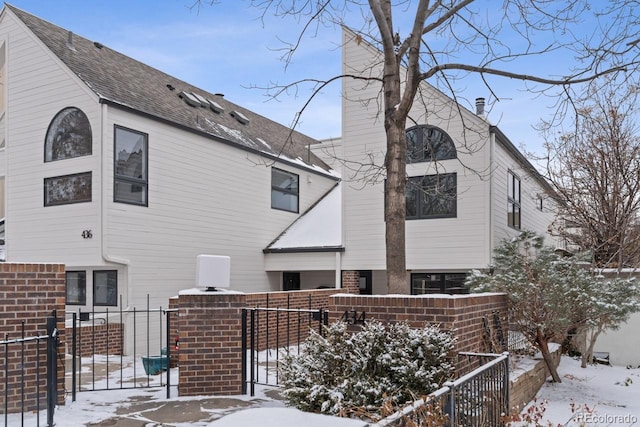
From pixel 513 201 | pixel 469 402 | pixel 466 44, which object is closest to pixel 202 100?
pixel 513 201

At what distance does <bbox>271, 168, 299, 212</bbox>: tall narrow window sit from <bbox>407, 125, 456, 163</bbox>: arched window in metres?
5.11

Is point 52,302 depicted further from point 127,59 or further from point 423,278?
point 127,59

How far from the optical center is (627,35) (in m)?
6.65

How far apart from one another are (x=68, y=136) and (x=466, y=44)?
9.32 metres

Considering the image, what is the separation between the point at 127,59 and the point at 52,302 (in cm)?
1153

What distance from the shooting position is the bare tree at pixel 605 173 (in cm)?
1391

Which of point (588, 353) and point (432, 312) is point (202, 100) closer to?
point (588, 353)

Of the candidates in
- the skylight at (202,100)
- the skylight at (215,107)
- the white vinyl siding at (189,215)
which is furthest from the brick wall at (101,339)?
the skylight at (215,107)

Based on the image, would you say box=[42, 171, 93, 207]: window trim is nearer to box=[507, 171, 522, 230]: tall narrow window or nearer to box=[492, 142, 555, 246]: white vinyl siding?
box=[492, 142, 555, 246]: white vinyl siding

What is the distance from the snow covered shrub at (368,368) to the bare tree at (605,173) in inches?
407

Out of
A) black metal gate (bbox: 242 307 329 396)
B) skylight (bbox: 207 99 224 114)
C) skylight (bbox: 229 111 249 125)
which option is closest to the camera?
black metal gate (bbox: 242 307 329 396)

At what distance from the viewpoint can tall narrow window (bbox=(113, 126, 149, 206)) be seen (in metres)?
12.0

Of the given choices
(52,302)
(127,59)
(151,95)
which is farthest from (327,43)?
(127,59)

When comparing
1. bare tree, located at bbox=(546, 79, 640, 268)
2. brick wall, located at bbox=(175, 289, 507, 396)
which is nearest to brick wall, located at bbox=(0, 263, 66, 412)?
brick wall, located at bbox=(175, 289, 507, 396)
